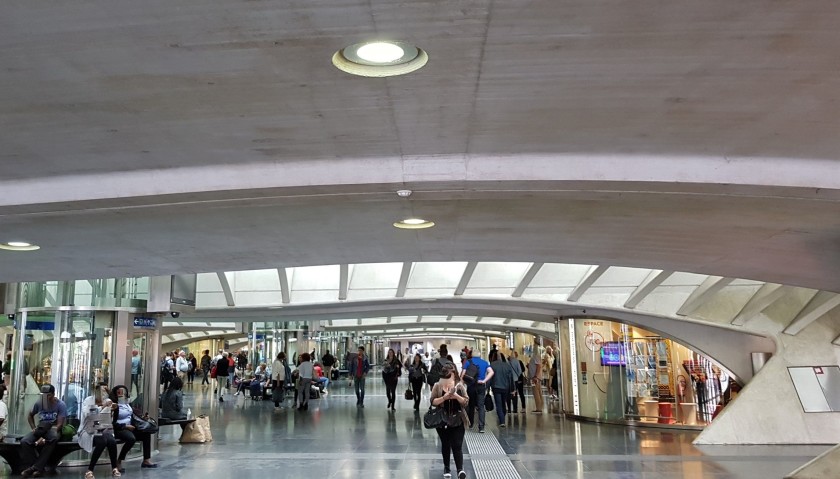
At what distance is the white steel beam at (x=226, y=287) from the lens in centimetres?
1844

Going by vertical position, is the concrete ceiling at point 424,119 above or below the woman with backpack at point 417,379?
above

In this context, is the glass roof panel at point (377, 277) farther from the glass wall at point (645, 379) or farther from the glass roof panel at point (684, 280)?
the glass roof panel at point (684, 280)

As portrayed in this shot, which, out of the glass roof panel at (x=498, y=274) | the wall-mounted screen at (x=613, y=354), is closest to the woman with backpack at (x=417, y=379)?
the glass roof panel at (x=498, y=274)

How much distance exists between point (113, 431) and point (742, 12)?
9.99 metres

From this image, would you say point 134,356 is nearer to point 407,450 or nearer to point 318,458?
point 318,458

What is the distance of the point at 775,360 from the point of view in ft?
44.7

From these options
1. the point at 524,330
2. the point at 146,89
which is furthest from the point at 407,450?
the point at 524,330

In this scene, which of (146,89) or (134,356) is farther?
(134,356)

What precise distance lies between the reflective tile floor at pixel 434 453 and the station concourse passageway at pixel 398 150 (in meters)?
0.22

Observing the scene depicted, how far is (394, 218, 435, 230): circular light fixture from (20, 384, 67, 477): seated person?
623 centimetres

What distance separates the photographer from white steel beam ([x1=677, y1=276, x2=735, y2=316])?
14530 millimetres

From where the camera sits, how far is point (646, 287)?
607 inches

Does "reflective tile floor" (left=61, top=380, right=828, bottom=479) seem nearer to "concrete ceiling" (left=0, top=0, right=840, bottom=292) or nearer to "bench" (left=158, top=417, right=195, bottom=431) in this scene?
"bench" (left=158, top=417, right=195, bottom=431)

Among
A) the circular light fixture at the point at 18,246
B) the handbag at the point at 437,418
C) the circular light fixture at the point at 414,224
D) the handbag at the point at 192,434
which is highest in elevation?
the circular light fixture at the point at 414,224
